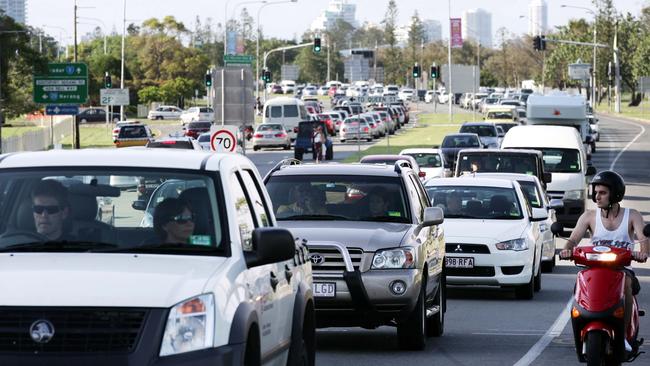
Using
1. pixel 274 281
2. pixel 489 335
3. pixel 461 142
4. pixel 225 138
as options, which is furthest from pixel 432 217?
pixel 461 142

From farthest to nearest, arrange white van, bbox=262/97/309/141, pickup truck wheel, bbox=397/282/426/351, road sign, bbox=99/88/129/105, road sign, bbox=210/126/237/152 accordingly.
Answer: road sign, bbox=99/88/129/105 < white van, bbox=262/97/309/141 < road sign, bbox=210/126/237/152 < pickup truck wheel, bbox=397/282/426/351

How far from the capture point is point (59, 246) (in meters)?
8.20

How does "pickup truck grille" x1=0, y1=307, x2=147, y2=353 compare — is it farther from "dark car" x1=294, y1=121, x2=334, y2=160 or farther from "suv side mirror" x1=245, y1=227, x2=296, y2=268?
"dark car" x1=294, y1=121, x2=334, y2=160

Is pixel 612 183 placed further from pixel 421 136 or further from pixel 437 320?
pixel 421 136

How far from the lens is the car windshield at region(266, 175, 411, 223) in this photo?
14.6 meters

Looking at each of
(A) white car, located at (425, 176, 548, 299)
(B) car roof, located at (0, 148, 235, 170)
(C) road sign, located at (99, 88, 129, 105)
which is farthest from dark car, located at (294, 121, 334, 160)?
(B) car roof, located at (0, 148, 235, 170)

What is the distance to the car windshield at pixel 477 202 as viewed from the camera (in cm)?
2039

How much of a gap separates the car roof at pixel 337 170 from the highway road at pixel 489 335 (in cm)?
163

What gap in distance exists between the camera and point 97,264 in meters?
7.74

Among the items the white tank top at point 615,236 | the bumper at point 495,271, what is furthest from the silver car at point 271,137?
the white tank top at point 615,236

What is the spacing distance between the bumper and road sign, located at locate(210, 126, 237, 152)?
13.0 m

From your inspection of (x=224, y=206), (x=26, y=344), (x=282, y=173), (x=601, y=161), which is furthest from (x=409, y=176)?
(x=601, y=161)

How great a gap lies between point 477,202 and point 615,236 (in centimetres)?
914

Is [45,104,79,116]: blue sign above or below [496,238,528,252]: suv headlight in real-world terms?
above
